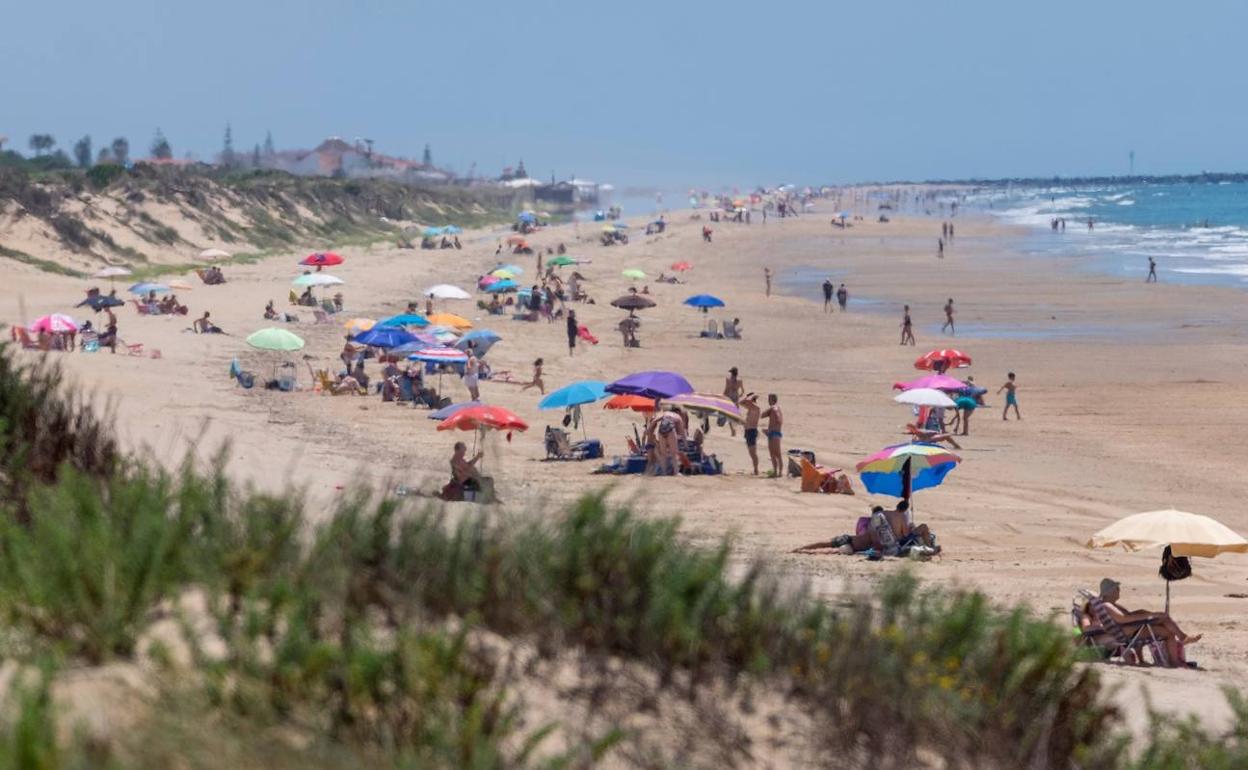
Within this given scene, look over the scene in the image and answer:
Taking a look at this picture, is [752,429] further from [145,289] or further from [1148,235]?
[1148,235]

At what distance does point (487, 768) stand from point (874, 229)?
3137 inches

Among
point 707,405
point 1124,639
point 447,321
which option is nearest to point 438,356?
point 447,321

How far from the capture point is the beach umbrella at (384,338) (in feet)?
71.0

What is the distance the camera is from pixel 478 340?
2355 cm

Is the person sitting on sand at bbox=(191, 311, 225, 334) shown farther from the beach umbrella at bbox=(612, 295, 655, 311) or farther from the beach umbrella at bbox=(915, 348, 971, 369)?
the beach umbrella at bbox=(915, 348, 971, 369)

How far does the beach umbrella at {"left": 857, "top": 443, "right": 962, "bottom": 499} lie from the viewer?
13.5m

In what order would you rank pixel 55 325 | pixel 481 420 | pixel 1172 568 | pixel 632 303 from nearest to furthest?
pixel 1172 568 → pixel 481 420 → pixel 55 325 → pixel 632 303

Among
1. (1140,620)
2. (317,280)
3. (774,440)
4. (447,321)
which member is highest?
(317,280)

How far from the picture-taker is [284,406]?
19.5m

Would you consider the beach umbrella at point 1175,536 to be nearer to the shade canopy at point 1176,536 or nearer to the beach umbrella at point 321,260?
the shade canopy at point 1176,536

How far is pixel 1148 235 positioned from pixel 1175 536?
66.5m

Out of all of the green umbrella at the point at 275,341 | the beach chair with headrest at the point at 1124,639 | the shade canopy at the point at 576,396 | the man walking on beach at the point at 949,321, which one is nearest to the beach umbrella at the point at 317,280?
the green umbrella at the point at 275,341

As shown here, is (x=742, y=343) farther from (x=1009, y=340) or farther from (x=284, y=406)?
(x=284, y=406)

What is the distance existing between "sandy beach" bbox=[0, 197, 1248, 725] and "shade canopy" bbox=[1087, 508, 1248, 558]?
2.03 feet
